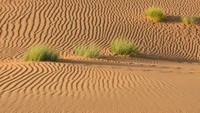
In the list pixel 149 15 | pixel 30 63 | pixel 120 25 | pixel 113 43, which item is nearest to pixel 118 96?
pixel 30 63

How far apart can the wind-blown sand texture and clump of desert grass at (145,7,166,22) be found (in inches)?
11.8

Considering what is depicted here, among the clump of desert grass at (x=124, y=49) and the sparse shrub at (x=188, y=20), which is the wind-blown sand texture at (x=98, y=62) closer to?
the sparse shrub at (x=188, y=20)

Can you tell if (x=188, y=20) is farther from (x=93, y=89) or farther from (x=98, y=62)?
(x=93, y=89)

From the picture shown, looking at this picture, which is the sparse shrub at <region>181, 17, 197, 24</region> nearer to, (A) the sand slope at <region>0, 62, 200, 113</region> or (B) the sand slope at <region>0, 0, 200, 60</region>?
(B) the sand slope at <region>0, 0, 200, 60</region>

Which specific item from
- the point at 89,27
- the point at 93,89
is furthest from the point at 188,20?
the point at 93,89

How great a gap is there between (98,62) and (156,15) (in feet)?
24.3

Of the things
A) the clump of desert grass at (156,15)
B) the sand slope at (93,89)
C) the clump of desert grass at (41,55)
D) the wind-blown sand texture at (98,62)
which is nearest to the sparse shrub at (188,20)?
the wind-blown sand texture at (98,62)

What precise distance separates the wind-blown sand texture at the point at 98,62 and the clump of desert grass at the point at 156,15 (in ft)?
0.99

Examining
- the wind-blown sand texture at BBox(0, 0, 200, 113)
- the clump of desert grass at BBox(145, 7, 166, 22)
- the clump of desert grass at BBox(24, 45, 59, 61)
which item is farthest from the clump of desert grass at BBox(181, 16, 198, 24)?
the clump of desert grass at BBox(24, 45, 59, 61)

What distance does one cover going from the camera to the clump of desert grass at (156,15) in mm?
18923

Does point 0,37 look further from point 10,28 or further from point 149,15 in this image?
point 149,15

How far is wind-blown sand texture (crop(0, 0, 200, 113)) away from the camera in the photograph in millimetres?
7137

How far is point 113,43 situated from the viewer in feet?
51.3

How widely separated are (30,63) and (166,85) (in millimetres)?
4018
